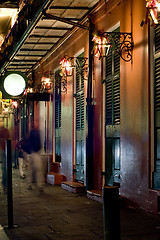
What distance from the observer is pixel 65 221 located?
912 cm

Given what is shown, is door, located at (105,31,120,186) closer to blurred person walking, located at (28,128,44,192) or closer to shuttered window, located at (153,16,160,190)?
shuttered window, located at (153,16,160,190)

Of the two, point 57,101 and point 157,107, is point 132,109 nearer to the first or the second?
point 157,107

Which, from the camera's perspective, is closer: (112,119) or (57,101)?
(112,119)

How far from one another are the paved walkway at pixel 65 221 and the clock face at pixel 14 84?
2361 millimetres

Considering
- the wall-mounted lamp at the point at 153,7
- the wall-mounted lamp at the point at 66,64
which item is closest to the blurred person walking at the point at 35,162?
the wall-mounted lamp at the point at 66,64

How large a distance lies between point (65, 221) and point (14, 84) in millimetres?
3018

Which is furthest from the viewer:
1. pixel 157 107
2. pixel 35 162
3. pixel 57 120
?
pixel 57 120

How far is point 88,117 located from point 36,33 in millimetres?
4347

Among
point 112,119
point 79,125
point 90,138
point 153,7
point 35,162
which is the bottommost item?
point 35,162

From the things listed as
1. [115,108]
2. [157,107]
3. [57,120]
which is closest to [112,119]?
[115,108]

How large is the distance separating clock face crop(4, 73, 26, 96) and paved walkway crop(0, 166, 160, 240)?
236cm

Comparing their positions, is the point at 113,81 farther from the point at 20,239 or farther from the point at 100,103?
the point at 20,239

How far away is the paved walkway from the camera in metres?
7.77

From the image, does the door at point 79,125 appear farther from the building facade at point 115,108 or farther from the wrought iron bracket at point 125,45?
the wrought iron bracket at point 125,45
